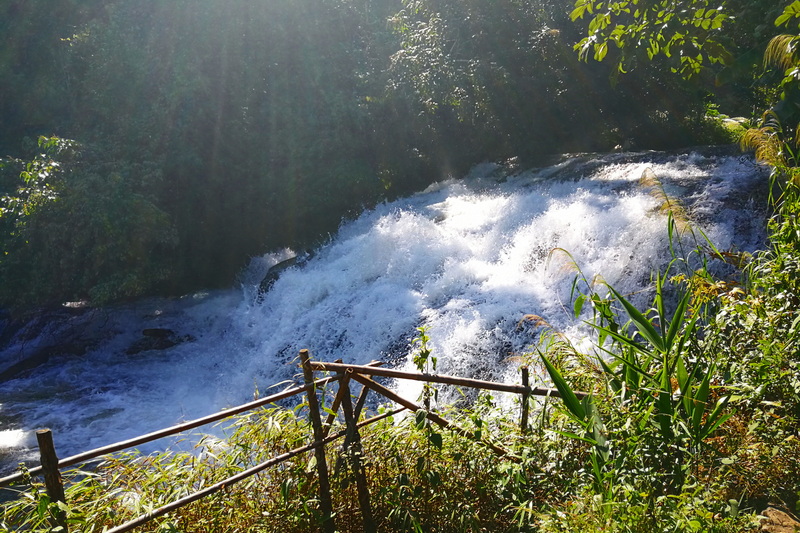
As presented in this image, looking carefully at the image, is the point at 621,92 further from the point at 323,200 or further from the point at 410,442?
the point at 410,442

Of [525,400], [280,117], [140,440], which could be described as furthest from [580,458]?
[280,117]

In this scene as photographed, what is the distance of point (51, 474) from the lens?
2391 mm

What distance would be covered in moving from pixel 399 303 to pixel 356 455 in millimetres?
5358

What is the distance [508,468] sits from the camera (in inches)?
105

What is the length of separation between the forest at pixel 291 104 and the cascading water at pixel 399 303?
5.06ft

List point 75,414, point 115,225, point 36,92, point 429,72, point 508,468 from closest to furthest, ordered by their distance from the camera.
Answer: point 508,468, point 75,414, point 115,225, point 429,72, point 36,92

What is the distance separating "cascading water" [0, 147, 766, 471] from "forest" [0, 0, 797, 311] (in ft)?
5.06

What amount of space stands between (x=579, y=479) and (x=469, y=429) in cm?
52

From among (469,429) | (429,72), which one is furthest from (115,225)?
(469,429)

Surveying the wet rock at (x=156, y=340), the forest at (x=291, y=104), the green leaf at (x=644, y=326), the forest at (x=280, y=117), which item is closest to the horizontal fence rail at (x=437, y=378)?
the green leaf at (x=644, y=326)

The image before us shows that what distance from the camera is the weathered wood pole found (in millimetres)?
2873

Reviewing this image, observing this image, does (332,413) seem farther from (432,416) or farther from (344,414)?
(432,416)

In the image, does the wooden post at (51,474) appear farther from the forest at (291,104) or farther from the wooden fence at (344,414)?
the forest at (291,104)

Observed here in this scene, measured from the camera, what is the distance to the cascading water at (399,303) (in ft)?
23.6
